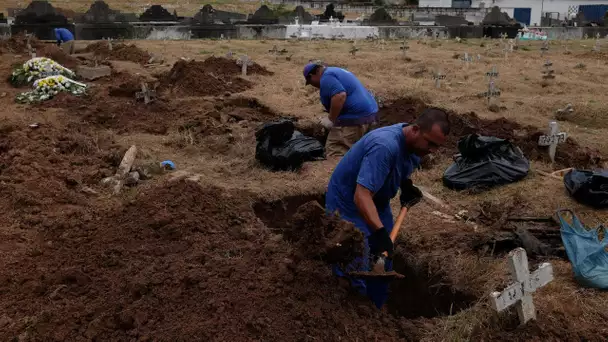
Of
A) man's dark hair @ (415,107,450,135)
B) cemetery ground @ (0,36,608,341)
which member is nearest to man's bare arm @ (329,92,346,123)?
cemetery ground @ (0,36,608,341)

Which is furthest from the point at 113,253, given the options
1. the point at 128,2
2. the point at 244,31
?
the point at 128,2

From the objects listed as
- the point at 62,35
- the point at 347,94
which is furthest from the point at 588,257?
the point at 62,35

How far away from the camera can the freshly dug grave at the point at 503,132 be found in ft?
21.7

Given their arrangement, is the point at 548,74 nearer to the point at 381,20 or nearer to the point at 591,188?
the point at 591,188

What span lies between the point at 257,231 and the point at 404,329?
5.89ft

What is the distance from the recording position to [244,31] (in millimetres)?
22812

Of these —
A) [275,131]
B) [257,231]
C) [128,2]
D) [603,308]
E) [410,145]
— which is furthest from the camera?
[128,2]

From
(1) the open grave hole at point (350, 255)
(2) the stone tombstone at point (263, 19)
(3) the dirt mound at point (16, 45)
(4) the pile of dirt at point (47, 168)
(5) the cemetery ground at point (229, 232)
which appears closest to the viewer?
(5) the cemetery ground at point (229, 232)

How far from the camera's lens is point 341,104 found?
20.0 ft

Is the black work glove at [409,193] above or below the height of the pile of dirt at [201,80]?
below

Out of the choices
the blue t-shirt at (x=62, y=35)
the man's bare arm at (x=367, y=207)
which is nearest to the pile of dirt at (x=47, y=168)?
the man's bare arm at (x=367, y=207)

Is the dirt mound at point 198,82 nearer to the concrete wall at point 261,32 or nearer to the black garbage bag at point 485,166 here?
the black garbage bag at point 485,166

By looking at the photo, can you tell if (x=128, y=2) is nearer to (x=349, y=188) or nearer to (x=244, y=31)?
(x=244, y=31)

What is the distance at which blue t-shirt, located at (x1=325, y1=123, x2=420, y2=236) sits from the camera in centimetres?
320
